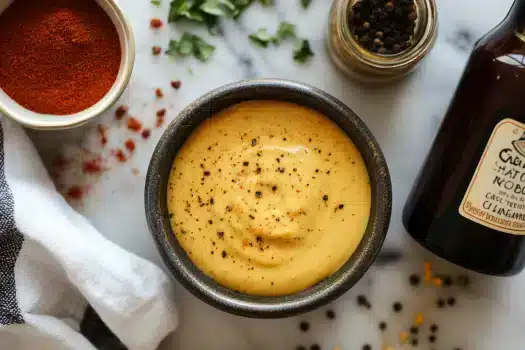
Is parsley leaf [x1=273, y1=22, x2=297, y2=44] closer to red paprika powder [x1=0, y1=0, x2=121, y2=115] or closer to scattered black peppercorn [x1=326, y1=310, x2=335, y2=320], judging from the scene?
red paprika powder [x1=0, y1=0, x2=121, y2=115]

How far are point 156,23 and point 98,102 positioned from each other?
203 mm

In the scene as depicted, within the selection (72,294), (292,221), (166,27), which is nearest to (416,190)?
(292,221)

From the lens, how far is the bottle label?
3.45 ft

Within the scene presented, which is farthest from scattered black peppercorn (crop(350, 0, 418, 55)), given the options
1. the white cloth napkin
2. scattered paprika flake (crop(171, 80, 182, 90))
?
the white cloth napkin

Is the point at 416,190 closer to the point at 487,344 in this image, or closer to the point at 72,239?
the point at 487,344

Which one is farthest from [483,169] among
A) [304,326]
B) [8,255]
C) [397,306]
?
[8,255]

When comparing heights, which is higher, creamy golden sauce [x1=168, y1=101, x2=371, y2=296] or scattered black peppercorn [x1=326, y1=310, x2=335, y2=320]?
creamy golden sauce [x1=168, y1=101, x2=371, y2=296]

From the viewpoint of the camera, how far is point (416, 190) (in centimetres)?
122

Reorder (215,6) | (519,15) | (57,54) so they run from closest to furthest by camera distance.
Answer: (519,15)
(57,54)
(215,6)

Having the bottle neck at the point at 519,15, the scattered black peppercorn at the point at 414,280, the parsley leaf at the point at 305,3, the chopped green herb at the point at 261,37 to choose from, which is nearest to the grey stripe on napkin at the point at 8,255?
the chopped green herb at the point at 261,37

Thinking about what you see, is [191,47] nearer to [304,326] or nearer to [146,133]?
[146,133]

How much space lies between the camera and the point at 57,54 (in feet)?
3.81

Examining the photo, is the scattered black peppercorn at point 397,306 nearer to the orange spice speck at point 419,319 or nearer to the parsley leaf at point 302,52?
the orange spice speck at point 419,319

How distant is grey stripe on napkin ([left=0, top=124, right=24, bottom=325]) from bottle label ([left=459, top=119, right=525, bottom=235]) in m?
0.75
